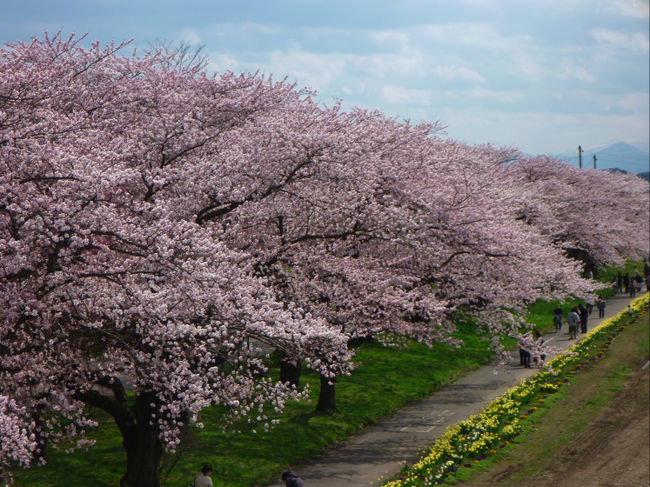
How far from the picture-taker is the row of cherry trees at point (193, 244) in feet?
30.5

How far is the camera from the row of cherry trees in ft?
30.5

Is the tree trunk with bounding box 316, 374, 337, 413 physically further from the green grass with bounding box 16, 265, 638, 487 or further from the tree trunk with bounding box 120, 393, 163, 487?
the tree trunk with bounding box 120, 393, 163, 487

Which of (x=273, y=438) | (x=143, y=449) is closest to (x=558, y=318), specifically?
(x=273, y=438)

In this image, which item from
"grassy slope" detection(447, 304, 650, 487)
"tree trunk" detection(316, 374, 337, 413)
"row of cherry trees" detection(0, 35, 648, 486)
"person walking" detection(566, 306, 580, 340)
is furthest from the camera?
"person walking" detection(566, 306, 580, 340)

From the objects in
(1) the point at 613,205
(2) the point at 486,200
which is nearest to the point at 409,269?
(2) the point at 486,200

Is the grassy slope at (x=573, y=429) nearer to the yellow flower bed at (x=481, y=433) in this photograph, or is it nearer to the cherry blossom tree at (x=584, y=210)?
the yellow flower bed at (x=481, y=433)

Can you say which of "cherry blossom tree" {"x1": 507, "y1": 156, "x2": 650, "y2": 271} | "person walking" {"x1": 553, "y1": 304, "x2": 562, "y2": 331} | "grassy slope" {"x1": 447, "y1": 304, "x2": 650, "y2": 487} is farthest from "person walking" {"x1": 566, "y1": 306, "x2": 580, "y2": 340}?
"cherry blossom tree" {"x1": 507, "y1": 156, "x2": 650, "y2": 271}

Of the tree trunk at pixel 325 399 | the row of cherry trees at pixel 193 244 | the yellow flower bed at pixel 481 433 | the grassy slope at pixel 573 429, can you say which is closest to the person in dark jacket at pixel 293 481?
the row of cherry trees at pixel 193 244

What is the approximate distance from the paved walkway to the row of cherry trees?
2071mm

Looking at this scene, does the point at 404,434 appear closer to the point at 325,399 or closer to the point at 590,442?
the point at 325,399

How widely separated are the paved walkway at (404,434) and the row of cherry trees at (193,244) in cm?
207

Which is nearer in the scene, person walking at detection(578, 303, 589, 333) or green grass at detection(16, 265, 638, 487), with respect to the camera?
green grass at detection(16, 265, 638, 487)

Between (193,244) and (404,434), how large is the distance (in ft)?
35.3

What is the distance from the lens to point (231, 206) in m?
14.1
